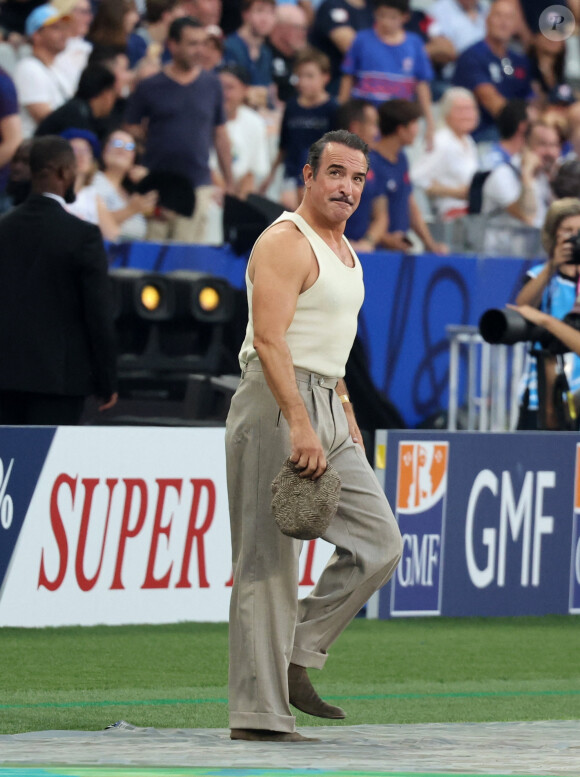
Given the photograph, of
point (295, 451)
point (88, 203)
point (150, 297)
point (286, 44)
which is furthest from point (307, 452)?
point (286, 44)

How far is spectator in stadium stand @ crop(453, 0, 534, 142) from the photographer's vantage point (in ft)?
53.1

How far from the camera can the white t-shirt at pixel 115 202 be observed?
11727mm

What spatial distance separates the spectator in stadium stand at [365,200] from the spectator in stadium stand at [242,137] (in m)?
1.01

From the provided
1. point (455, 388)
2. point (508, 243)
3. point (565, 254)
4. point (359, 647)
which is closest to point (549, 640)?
point (359, 647)

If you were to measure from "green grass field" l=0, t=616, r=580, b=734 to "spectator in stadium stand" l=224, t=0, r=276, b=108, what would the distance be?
6698 mm

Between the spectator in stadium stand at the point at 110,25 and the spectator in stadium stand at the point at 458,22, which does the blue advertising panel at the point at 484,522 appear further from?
the spectator in stadium stand at the point at 458,22

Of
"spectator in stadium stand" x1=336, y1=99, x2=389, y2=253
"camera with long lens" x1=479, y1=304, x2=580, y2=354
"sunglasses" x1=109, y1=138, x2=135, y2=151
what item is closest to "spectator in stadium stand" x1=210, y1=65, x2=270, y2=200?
"spectator in stadium stand" x1=336, y1=99, x2=389, y2=253

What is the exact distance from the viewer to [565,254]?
31.6 feet

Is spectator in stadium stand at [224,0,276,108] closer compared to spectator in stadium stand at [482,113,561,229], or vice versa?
spectator in stadium stand at [482,113,561,229]

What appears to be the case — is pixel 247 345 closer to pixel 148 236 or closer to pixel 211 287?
pixel 211 287

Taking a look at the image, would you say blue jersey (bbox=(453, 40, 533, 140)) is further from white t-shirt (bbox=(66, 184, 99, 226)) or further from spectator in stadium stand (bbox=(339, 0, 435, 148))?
white t-shirt (bbox=(66, 184, 99, 226))

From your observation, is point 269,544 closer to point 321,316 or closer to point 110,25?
point 321,316

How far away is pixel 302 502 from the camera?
4930 mm

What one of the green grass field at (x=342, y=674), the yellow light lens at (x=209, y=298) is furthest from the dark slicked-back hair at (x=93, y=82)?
the green grass field at (x=342, y=674)
